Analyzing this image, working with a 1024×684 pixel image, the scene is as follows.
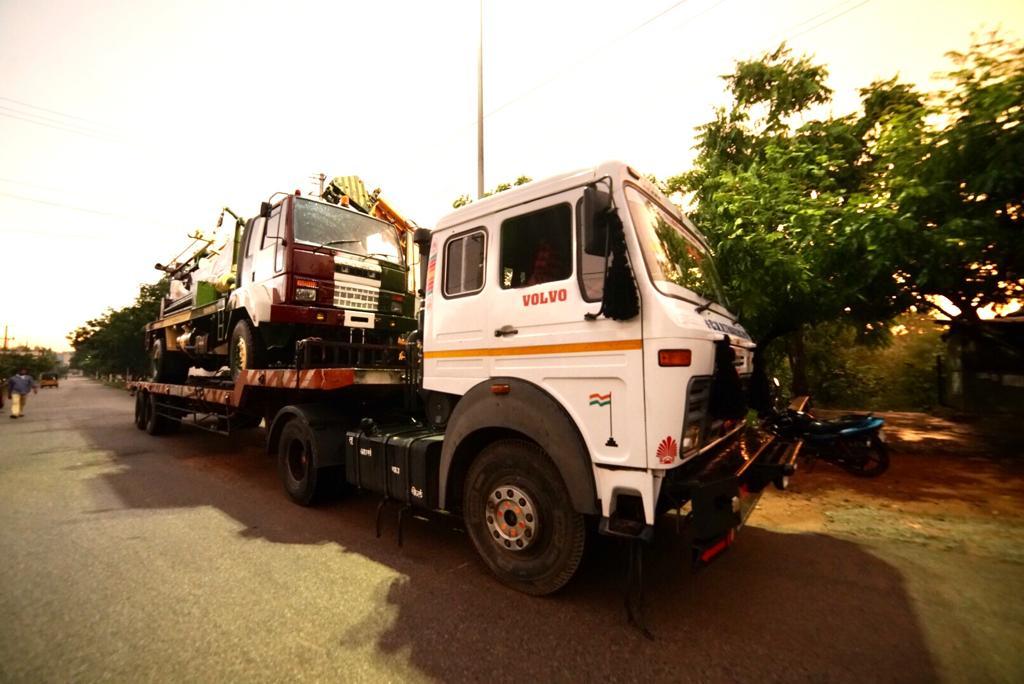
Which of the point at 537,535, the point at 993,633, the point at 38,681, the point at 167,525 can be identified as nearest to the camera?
the point at 38,681

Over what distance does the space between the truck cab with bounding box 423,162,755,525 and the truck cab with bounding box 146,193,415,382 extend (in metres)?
2.19

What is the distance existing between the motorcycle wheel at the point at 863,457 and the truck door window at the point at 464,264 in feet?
18.7

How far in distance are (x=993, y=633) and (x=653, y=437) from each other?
241 cm

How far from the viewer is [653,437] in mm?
2535

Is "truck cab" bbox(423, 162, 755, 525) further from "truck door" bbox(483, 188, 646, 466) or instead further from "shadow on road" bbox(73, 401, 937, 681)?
"shadow on road" bbox(73, 401, 937, 681)

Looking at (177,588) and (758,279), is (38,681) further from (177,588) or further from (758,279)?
(758,279)

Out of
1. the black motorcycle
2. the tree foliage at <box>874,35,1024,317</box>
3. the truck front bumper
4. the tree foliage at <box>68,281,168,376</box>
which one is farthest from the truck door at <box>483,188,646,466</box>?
the tree foliage at <box>68,281,168,376</box>

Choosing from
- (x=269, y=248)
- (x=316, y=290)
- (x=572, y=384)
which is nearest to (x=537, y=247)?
(x=572, y=384)

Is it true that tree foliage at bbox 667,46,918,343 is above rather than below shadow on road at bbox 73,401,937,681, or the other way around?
above

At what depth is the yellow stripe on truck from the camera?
8.82 ft

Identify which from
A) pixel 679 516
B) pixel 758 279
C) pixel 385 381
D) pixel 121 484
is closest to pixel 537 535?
pixel 679 516

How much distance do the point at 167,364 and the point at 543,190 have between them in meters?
10.5

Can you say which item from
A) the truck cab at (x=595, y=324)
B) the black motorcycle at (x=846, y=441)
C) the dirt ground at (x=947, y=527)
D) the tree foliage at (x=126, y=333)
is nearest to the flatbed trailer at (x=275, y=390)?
the truck cab at (x=595, y=324)

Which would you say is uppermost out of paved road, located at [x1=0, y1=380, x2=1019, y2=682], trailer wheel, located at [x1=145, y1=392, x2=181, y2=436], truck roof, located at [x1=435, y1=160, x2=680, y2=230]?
truck roof, located at [x1=435, y1=160, x2=680, y2=230]
